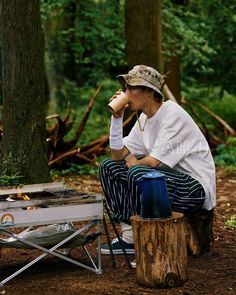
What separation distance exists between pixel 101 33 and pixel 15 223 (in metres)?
7.51

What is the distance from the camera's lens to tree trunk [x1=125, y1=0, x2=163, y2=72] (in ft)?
31.0

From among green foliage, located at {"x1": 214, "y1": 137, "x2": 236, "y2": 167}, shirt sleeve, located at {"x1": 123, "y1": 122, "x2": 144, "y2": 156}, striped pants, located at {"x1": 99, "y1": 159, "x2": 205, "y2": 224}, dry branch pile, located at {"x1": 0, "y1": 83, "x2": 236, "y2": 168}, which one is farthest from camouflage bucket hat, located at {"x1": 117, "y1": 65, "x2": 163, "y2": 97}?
green foliage, located at {"x1": 214, "y1": 137, "x2": 236, "y2": 167}

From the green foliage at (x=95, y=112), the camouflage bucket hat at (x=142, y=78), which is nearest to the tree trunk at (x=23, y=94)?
the camouflage bucket hat at (x=142, y=78)

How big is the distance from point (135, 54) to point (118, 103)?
4.58 metres

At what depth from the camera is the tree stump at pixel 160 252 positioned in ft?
14.8

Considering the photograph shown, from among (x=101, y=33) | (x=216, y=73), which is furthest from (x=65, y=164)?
(x=216, y=73)

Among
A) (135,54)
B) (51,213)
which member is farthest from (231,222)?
(135,54)

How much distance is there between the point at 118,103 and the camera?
5.14 metres

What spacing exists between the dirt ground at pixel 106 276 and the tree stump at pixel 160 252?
7cm

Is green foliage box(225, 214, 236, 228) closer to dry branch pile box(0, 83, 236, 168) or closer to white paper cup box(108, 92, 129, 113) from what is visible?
white paper cup box(108, 92, 129, 113)

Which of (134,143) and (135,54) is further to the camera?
(135,54)

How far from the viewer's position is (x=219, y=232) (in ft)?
21.0

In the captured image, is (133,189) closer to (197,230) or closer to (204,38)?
(197,230)

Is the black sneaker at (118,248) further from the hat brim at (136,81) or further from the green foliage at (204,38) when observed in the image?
the green foliage at (204,38)
